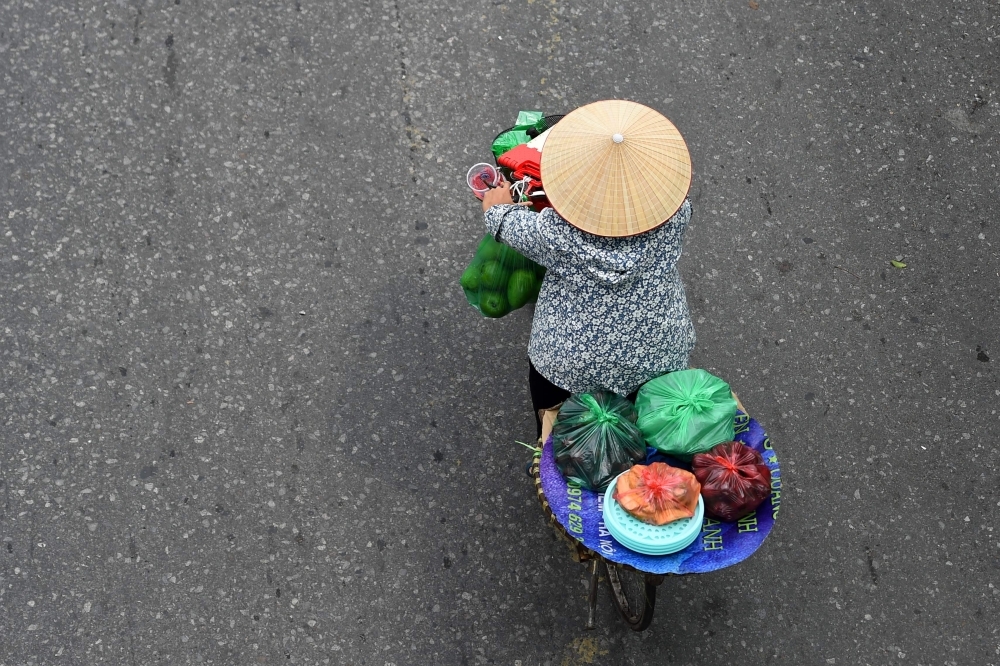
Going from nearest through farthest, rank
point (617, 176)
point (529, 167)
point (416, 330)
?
point (617, 176)
point (529, 167)
point (416, 330)

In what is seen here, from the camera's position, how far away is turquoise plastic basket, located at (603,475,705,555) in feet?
8.86

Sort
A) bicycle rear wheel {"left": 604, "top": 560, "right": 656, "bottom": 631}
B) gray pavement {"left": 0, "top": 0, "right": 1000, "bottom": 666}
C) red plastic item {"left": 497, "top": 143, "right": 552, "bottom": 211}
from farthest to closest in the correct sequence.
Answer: gray pavement {"left": 0, "top": 0, "right": 1000, "bottom": 666}
bicycle rear wheel {"left": 604, "top": 560, "right": 656, "bottom": 631}
red plastic item {"left": 497, "top": 143, "right": 552, "bottom": 211}

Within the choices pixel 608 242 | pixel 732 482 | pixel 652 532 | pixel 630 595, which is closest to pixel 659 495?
pixel 652 532

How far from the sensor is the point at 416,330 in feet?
13.4

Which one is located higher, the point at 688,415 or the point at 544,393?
the point at 688,415

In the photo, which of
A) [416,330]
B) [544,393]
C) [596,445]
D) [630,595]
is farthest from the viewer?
[416,330]

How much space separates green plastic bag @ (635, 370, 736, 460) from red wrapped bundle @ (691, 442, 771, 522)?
0.25 ft

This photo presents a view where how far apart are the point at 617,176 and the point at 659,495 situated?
3.08 feet

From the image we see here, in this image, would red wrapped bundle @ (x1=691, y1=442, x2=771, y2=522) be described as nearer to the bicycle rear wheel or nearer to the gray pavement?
the bicycle rear wheel

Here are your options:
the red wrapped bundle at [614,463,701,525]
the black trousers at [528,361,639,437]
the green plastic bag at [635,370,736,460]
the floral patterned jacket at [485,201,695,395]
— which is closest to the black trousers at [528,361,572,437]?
the black trousers at [528,361,639,437]

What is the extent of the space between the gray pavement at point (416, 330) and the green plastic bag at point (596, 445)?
1035 mm

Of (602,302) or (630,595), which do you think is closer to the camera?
(602,302)

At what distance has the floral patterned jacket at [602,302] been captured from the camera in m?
2.79

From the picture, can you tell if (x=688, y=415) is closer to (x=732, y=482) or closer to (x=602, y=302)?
(x=732, y=482)
